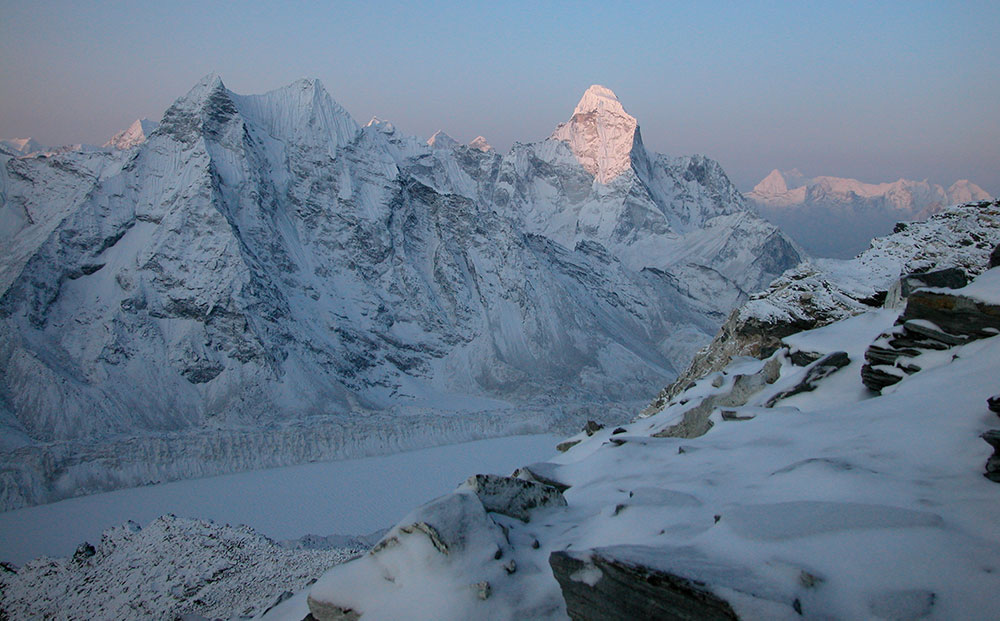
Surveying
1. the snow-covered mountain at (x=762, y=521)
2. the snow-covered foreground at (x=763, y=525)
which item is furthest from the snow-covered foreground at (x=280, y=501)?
the snow-covered foreground at (x=763, y=525)

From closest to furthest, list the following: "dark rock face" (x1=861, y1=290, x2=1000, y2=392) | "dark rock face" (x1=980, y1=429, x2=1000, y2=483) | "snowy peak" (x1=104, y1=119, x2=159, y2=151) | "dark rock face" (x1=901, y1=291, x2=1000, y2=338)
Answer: "dark rock face" (x1=980, y1=429, x2=1000, y2=483) → "dark rock face" (x1=901, y1=291, x2=1000, y2=338) → "dark rock face" (x1=861, y1=290, x2=1000, y2=392) → "snowy peak" (x1=104, y1=119, x2=159, y2=151)

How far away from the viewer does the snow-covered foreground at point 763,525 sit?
17.9 ft

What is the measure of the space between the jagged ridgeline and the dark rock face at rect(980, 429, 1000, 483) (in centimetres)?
6256

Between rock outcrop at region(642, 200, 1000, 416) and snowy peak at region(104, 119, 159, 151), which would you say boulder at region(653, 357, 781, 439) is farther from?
snowy peak at region(104, 119, 159, 151)

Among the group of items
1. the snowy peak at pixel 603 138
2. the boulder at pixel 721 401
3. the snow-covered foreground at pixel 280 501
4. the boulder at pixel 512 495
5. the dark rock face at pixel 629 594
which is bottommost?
the snow-covered foreground at pixel 280 501

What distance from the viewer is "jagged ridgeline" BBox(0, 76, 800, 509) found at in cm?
6412

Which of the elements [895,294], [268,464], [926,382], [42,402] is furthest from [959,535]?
[42,402]

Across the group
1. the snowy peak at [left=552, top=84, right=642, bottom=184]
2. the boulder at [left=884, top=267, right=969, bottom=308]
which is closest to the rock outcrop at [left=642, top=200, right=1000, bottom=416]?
the boulder at [left=884, top=267, right=969, bottom=308]

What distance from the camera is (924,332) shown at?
11094mm

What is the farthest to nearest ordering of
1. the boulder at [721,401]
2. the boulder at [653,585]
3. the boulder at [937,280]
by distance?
the boulder at [721,401]
the boulder at [937,280]
the boulder at [653,585]

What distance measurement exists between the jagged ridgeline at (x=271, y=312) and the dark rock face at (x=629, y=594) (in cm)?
5978

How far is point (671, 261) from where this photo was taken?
534ft

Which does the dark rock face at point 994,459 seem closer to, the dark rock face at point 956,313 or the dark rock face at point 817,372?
the dark rock face at point 956,313

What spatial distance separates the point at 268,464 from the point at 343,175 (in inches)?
2102
